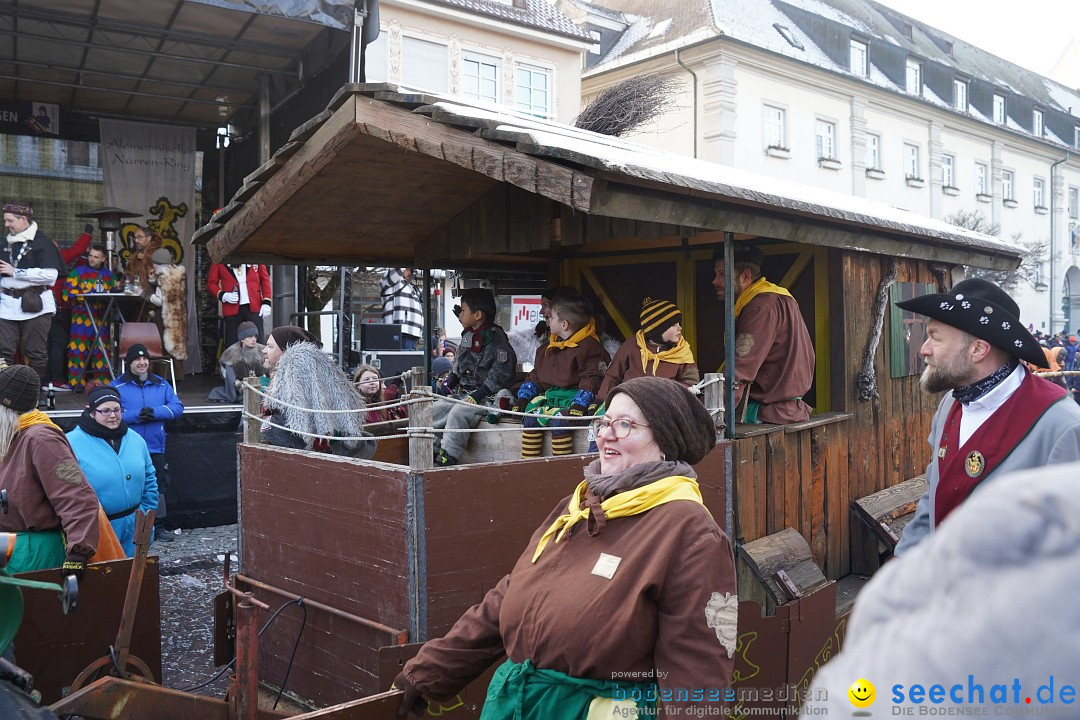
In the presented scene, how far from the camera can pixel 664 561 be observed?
2.38m

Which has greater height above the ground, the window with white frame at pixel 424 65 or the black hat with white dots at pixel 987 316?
the window with white frame at pixel 424 65

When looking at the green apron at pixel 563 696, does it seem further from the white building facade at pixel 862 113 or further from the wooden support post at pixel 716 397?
the white building facade at pixel 862 113

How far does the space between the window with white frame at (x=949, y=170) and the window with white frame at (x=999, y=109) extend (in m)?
5.34

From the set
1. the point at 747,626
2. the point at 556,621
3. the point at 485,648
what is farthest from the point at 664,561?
the point at 747,626

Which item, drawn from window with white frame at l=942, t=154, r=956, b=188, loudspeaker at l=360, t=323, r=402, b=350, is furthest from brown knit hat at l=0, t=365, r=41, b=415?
window with white frame at l=942, t=154, r=956, b=188

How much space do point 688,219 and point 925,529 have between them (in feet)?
7.22

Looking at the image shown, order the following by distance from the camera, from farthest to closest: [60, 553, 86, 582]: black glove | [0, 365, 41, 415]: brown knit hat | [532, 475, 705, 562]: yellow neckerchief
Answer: [0, 365, 41, 415]: brown knit hat → [60, 553, 86, 582]: black glove → [532, 475, 705, 562]: yellow neckerchief

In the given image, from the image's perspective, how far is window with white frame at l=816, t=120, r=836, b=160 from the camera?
28.0 metres

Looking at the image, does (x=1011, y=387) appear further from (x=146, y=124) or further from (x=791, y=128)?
(x=791, y=128)

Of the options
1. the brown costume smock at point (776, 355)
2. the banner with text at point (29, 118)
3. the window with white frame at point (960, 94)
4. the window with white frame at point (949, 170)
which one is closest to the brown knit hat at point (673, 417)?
the brown costume smock at point (776, 355)

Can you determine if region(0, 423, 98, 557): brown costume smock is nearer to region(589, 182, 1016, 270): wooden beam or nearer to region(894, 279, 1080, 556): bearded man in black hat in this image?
region(589, 182, 1016, 270): wooden beam

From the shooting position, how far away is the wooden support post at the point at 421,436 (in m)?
4.23

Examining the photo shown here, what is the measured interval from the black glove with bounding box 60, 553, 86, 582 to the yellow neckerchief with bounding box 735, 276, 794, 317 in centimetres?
432

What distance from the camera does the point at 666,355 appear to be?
5859mm
